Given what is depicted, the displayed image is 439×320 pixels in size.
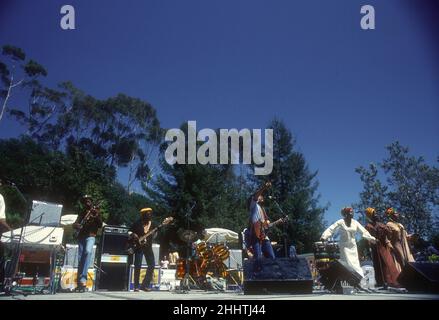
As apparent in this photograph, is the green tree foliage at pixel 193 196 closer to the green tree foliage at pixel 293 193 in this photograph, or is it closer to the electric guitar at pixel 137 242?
the green tree foliage at pixel 293 193

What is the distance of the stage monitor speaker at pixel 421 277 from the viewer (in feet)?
15.4

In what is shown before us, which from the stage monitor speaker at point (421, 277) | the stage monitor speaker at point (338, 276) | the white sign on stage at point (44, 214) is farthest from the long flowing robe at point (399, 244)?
the white sign on stage at point (44, 214)

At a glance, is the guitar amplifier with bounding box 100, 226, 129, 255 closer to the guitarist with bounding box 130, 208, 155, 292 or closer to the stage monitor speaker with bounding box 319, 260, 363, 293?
the guitarist with bounding box 130, 208, 155, 292

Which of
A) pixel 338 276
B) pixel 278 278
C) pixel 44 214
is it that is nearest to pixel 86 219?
pixel 44 214

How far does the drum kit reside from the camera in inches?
336

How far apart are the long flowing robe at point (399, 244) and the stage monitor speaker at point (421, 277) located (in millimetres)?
1410

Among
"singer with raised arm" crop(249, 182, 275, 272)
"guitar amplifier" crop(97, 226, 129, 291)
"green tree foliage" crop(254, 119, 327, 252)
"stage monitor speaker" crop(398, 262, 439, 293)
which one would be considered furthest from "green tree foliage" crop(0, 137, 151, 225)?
"stage monitor speaker" crop(398, 262, 439, 293)

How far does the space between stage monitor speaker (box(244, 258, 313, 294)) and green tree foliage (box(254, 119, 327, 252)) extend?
60.3 ft

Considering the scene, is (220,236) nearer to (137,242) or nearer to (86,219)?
(137,242)

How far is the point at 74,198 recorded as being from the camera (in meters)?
23.9

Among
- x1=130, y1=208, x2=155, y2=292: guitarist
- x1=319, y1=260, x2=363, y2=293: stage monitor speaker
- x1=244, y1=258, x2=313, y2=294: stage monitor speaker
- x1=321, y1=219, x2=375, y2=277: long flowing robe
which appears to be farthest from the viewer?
x1=130, y1=208, x2=155, y2=292: guitarist

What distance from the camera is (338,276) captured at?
5051 millimetres
